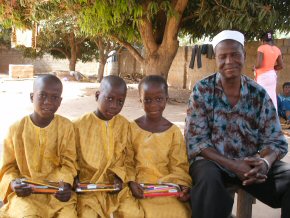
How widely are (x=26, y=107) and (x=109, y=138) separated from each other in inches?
256

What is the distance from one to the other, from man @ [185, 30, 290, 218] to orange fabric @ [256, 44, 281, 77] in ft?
12.2

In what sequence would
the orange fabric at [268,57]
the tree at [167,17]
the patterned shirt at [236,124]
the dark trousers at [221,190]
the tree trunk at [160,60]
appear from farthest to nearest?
1. the tree trunk at [160,60]
2. the orange fabric at [268,57]
3. the tree at [167,17]
4. the patterned shirt at [236,124]
5. the dark trousers at [221,190]

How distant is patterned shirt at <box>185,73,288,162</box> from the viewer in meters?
2.35

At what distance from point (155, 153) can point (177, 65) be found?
12341 millimetres

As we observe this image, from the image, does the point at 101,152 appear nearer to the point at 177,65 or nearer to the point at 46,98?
the point at 46,98

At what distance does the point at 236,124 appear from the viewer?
2355 millimetres

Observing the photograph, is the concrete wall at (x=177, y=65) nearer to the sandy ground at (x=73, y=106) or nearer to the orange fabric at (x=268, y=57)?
the sandy ground at (x=73, y=106)

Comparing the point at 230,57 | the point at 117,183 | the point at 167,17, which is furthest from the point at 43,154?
the point at 167,17

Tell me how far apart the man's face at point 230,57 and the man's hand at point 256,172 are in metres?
0.59

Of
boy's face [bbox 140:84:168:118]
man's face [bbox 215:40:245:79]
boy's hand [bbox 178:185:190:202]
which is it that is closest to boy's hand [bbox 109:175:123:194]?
boy's hand [bbox 178:185:190:202]

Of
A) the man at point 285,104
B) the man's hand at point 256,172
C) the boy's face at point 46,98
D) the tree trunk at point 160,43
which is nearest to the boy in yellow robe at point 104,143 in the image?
the boy's face at point 46,98

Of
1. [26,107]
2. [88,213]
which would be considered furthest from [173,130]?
[26,107]

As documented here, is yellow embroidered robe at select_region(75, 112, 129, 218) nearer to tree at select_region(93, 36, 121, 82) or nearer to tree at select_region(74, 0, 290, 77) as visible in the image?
tree at select_region(74, 0, 290, 77)

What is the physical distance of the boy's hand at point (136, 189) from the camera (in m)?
2.21
